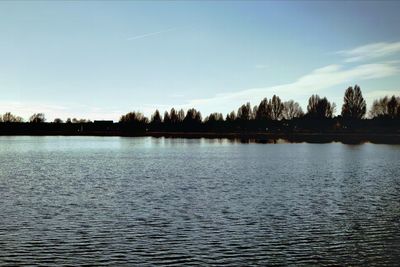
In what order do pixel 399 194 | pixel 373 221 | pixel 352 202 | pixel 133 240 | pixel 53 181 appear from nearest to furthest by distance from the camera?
1. pixel 133 240
2. pixel 373 221
3. pixel 352 202
4. pixel 399 194
5. pixel 53 181

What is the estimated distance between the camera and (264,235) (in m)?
25.4

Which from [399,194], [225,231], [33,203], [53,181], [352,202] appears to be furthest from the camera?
[53,181]

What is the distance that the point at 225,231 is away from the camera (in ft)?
85.8

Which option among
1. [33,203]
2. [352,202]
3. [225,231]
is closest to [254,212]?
[225,231]

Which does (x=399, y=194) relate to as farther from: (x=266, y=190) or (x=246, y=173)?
(x=246, y=173)

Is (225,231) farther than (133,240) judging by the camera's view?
Yes

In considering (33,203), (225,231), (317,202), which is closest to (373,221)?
(317,202)

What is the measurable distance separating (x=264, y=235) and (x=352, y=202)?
49.9 feet

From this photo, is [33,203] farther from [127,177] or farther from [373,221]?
[373,221]

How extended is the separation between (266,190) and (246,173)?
1847 cm

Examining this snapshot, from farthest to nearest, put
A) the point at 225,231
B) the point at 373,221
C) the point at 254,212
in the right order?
the point at 254,212, the point at 373,221, the point at 225,231

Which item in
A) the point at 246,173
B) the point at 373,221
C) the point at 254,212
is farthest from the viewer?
the point at 246,173

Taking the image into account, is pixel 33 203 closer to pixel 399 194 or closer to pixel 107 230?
pixel 107 230

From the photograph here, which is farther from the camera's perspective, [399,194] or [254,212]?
[399,194]
